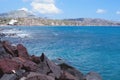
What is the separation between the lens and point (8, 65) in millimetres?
19562

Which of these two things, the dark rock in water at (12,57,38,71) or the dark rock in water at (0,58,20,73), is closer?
the dark rock in water at (0,58,20,73)

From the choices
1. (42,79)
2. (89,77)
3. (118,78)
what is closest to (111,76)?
(118,78)

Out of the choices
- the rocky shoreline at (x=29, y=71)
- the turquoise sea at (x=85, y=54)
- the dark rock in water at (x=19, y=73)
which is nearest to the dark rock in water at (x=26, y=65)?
the rocky shoreline at (x=29, y=71)

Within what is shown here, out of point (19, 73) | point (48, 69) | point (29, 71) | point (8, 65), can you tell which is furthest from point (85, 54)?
point (19, 73)

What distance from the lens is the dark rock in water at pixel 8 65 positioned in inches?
749

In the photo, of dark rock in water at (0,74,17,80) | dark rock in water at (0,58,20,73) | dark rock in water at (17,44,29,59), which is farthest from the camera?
dark rock in water at (17,44,29,59)

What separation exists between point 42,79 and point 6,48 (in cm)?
765

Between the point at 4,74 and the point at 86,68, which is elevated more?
the point at 4,74

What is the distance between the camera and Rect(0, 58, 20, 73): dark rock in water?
19.0 meters

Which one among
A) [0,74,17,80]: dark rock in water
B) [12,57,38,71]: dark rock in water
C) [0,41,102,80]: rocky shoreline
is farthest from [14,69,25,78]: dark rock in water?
[12,57,38,71]: dark rock in water

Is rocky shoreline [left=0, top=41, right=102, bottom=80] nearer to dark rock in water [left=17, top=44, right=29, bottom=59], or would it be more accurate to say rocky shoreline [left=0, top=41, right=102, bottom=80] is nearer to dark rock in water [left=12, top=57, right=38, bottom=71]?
dark rock in water [left=12, top=57, right=38, bottom=71]

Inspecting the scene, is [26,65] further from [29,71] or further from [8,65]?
[8,65]

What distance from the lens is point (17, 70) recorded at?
1923cm

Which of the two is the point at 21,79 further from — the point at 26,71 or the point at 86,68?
the point at 86,68
